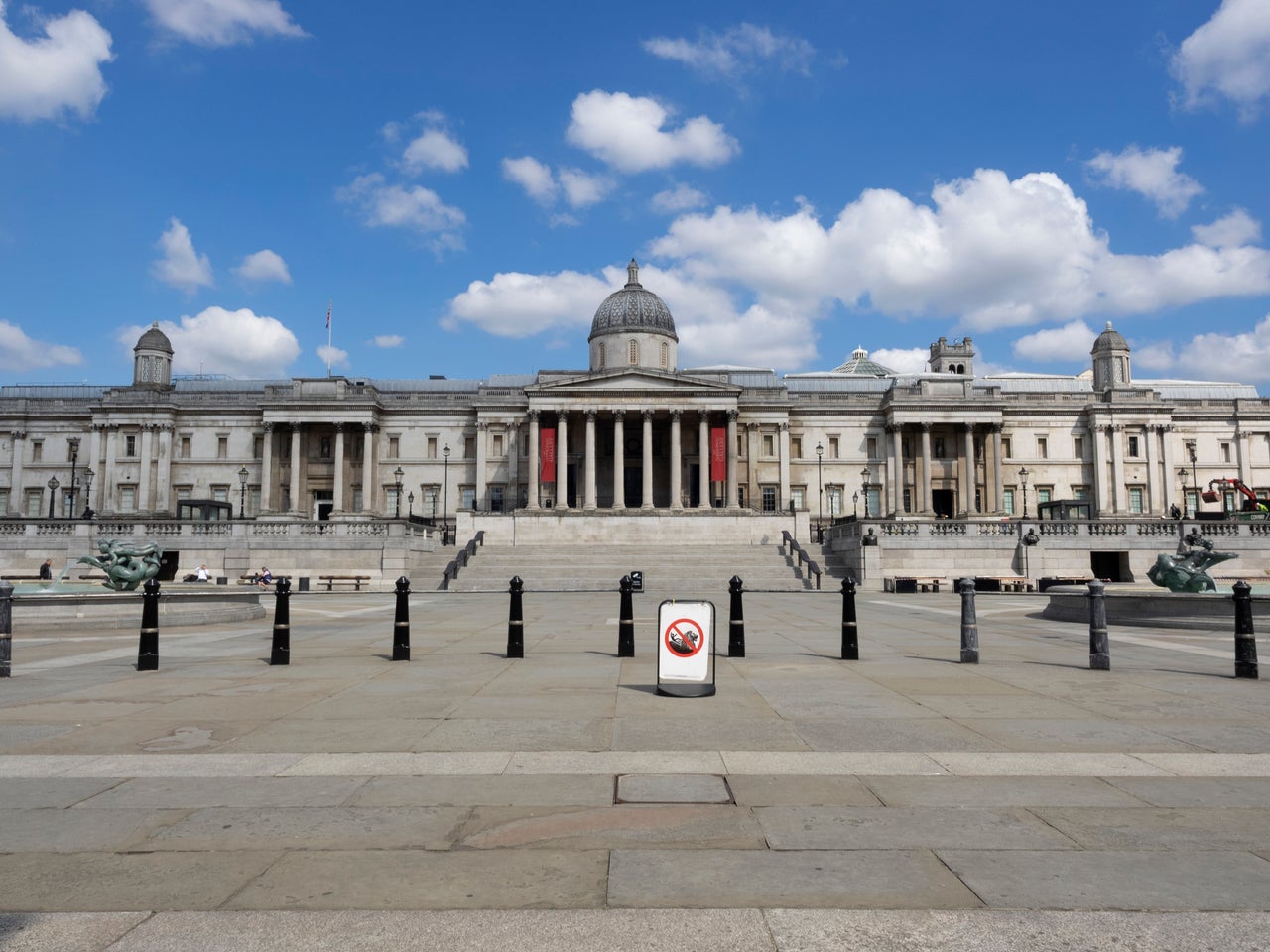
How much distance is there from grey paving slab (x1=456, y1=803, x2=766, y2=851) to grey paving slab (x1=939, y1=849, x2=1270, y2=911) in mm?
1349

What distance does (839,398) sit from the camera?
82750mm

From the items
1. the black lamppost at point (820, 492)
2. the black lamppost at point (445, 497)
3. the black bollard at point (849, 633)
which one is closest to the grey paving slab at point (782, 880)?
the black bollard at point (849, 633)

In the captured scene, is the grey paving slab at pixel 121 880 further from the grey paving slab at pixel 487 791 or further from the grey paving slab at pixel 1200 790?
the grey paving slab at pixel 1200 790

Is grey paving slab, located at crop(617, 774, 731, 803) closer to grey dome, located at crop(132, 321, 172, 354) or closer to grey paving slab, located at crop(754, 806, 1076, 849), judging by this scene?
grey paving slab, located at crop(754, 806, 1076, 849)

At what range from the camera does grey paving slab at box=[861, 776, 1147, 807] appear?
21.9 ft

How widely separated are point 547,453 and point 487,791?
66656mm

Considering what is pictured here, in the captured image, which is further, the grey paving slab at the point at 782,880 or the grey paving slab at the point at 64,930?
the grey paving slab at the point at 782,880

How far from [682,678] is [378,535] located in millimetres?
44919

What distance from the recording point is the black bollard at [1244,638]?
42.9 ft

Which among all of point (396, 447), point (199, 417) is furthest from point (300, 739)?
point (199, 417)

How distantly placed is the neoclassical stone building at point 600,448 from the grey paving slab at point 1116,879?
71.6 metres

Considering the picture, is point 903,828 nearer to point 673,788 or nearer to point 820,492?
point 673,788

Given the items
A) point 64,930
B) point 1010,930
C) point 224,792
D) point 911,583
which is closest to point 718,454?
point 911,583

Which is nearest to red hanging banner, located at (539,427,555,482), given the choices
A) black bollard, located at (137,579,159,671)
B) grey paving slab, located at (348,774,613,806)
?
black bollard, located at (137,579,159,671)
